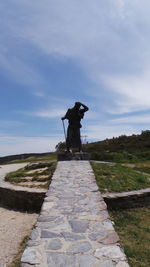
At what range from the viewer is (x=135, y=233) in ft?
15.3

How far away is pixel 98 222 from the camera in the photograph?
Answer: 3979mm

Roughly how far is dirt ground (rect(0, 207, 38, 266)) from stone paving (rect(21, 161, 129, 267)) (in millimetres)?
677

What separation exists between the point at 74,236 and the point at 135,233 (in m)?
1.66

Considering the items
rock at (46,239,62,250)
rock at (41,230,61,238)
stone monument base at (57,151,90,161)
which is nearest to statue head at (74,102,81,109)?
stone monument base at (57,151,90,161)

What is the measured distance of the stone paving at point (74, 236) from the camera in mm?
2832

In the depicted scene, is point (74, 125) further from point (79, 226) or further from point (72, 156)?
point (79, 226)

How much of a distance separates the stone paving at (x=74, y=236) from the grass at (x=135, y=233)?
1.59 feet

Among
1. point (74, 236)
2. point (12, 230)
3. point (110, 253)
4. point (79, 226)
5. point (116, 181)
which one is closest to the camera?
point (110, 253)

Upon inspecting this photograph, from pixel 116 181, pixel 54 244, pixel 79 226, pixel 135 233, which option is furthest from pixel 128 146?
pixel 54 244

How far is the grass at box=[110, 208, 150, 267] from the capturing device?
3.66 meters

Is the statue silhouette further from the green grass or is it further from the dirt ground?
the dirt ground

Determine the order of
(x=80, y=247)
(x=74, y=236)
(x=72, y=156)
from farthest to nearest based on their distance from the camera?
1. (x=72, y=156)
2. (x=74, y=236)
3. (x=80, y=247)

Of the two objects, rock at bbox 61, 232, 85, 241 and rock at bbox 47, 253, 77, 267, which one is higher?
rock at bbox 61, 232, 85, 241

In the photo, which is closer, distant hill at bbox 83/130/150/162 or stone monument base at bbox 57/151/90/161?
stone monument base at bbox 57/151/90/161
